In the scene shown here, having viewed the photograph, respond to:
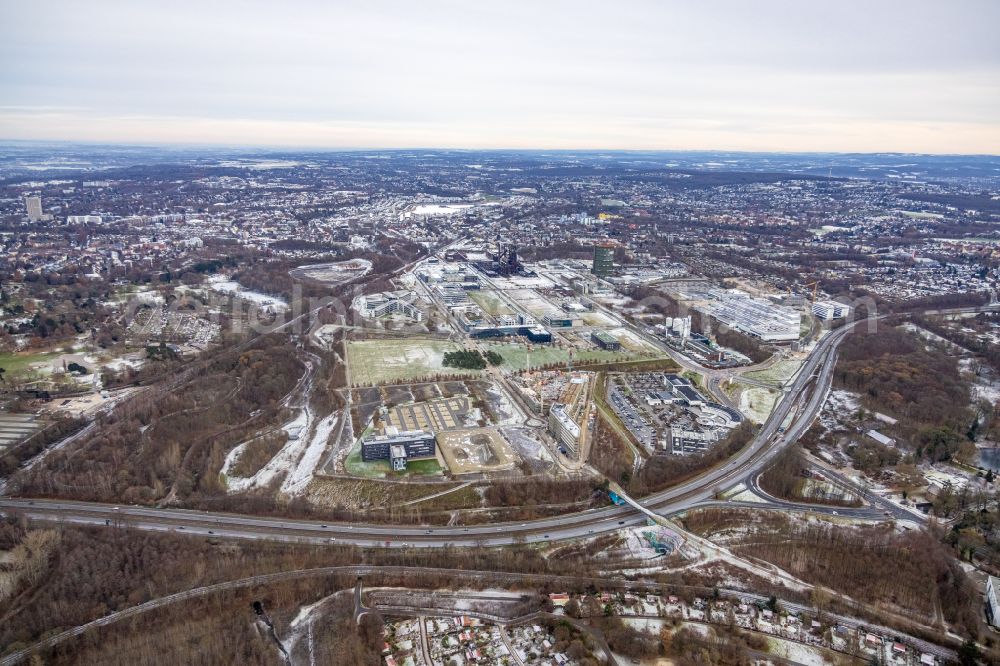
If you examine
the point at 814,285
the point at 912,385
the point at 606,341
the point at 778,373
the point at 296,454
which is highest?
the point at 814,285

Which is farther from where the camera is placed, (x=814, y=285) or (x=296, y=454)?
(x=814, y=285)

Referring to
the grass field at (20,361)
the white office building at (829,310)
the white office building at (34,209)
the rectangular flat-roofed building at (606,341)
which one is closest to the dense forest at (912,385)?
the white office building at (829,310)

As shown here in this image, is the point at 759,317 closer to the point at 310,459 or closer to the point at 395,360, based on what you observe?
the point at 395,360

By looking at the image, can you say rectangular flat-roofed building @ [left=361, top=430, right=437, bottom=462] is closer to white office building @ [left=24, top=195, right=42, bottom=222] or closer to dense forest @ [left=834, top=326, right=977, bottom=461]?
dense forest @ [left=834, top=326, right=977, bottom=461]

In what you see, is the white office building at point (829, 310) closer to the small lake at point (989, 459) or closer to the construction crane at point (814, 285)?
the construction crane at point (814, 285)

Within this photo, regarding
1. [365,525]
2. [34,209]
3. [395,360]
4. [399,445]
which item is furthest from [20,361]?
[34,209]

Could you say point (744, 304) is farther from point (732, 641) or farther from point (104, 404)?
point (104, 404)
